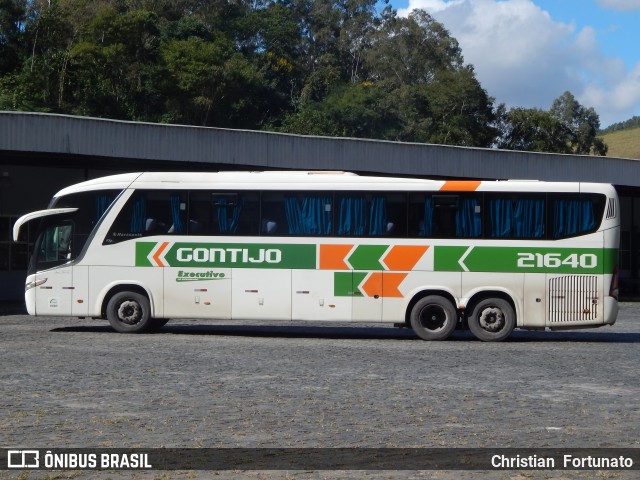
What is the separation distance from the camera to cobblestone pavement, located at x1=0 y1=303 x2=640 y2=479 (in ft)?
31.3

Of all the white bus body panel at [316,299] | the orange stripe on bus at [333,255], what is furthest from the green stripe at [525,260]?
the white bus body panel at [316,299]

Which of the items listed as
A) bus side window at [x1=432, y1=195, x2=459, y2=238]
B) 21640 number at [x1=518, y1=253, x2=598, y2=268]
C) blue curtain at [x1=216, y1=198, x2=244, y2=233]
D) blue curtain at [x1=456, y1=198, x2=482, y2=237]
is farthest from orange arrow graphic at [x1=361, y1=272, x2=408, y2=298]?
blue curtain at [x1=216, y1=198, x2=244, y2=233]

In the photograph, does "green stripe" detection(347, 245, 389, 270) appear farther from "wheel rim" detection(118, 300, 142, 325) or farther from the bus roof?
"wheel rim" detection(118, 300, 142, 325)

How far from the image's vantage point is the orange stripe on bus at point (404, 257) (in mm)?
22031

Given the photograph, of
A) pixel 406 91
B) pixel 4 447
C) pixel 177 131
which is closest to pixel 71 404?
pixel 4 447

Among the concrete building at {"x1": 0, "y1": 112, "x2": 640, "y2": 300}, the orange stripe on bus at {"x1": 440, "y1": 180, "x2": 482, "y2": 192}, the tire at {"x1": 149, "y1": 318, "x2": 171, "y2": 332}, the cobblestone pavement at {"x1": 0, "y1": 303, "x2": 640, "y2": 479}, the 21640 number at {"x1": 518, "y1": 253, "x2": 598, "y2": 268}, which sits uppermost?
the concrete building at {"x1": 0, "y1": 112, "x2": 640, "y2": 300}

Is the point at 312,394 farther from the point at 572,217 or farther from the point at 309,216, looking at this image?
A: the point at 572,217

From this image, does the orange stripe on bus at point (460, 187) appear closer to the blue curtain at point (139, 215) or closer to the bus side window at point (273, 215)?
the bus side window at point (273, 215)

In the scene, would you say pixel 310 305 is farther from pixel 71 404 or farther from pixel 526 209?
pixel 71 404

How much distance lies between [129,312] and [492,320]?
23.7 ft

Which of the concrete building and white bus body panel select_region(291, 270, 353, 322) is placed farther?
the concrete building

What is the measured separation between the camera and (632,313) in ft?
112

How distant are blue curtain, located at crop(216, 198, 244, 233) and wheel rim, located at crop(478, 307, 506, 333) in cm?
517

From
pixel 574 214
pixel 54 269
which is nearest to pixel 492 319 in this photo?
pixel 574 214
